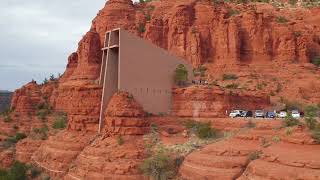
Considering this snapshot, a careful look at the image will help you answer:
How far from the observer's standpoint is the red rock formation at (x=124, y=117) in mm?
35188

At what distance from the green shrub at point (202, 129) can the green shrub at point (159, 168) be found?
178 inches

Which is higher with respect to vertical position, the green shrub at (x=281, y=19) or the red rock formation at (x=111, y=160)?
the green shrub at (x=281, y=19)

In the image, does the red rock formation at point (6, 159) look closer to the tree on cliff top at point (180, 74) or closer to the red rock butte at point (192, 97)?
the red rock butte at point (192, 97)

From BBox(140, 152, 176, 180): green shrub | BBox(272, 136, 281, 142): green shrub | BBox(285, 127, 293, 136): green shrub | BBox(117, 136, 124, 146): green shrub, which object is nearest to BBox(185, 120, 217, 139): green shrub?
BBox(140, 152, 176, 180): green shrub

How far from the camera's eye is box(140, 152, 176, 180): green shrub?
31369mm

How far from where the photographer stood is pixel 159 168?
3148 cm

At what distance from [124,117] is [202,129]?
590 centimetres

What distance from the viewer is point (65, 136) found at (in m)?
39.9

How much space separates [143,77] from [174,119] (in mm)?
4324

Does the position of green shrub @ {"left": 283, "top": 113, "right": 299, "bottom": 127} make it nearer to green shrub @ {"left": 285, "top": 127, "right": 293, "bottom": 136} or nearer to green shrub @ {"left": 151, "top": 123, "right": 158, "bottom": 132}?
green shrub @ {"left": 285, "top": 127, "right": 293, "bottom": 136}

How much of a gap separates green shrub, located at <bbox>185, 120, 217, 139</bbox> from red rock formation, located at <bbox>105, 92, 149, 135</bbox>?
3.64 metres

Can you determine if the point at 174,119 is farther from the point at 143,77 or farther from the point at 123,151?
the point at 123,151

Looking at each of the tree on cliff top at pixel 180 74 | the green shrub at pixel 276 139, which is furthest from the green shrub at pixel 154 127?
the green shrub at pixel 276 139

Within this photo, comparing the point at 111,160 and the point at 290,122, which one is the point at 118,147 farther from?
the point at 290,122
